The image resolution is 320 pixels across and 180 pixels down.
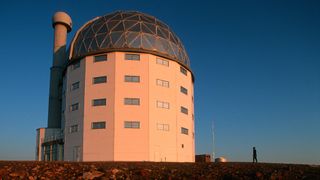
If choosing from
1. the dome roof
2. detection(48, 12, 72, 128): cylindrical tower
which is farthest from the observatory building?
detection(48, 12, 72, 128): cylindrical tower

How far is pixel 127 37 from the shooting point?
37.2 m

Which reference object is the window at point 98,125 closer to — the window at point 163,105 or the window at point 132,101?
the window at point 132,101

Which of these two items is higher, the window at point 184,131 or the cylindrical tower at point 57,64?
the cylindrical tower at point 57,64

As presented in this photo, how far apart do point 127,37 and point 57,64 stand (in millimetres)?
16216

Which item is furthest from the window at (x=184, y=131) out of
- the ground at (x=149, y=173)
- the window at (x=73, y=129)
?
the ground at (x=149, y=173)

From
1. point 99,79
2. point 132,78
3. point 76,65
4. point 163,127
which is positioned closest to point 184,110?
point 163,127

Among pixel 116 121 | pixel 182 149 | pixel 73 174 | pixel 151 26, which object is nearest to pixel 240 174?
pixel 73 174

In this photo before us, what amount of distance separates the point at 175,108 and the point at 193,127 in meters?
6.98

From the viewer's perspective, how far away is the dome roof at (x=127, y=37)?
3697 cm

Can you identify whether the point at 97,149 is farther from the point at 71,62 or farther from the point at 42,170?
the point at 42,170

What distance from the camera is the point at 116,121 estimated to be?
112ft

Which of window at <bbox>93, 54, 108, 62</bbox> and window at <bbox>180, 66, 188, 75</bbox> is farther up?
window at <bbox>93, 54, 108, 62</bbox>

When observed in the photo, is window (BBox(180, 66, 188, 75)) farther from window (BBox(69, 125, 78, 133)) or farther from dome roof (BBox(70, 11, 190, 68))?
window (BBox(69, 125, 78, 133))

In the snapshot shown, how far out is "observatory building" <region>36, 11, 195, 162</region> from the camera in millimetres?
34156
